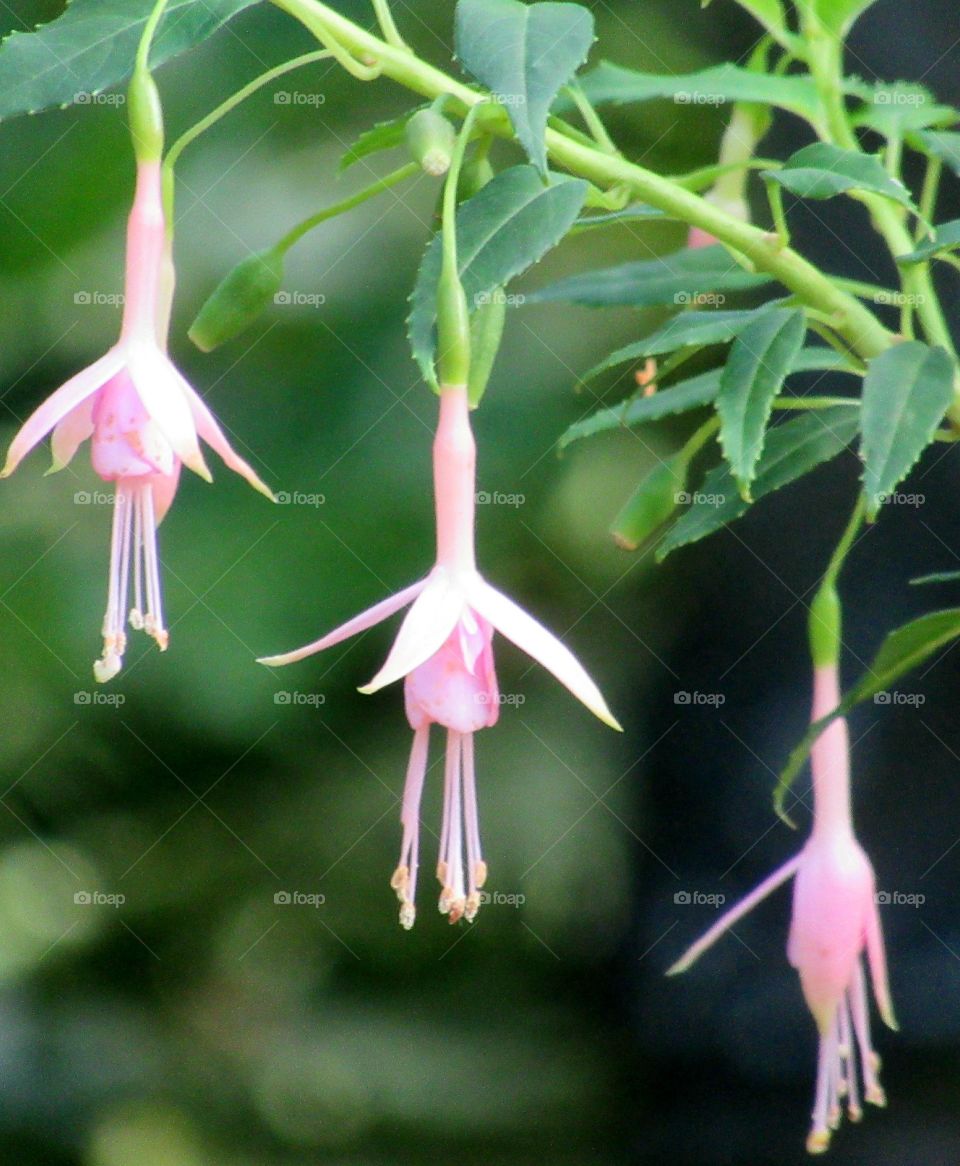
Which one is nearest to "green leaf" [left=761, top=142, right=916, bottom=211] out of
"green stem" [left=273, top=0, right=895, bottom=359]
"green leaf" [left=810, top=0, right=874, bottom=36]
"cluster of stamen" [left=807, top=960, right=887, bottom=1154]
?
"green stem" [left=273, top=0, right=895, bottom=359]

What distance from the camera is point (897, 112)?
545 millimetres

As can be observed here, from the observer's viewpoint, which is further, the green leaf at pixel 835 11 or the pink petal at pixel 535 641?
the green leaf at pixel 835 11

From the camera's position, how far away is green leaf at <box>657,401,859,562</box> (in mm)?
440

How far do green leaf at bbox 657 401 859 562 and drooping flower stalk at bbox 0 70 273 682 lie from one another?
149 mm

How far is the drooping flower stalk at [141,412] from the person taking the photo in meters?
0.35

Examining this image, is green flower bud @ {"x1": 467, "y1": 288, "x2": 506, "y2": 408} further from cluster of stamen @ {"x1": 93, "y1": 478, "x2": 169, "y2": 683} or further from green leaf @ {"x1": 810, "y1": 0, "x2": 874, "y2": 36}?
green leaf @ {"x1": 810, "y1": 0, "x2": 874, "y2": 36}

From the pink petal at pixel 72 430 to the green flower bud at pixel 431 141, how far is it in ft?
0.37

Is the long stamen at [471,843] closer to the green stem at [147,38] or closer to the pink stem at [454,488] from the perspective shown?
the pink stem at [454,488]

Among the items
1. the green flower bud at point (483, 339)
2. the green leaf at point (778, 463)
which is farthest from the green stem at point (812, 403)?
the green flower bud at point (483, 339)

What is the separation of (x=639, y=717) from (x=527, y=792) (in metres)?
0.09

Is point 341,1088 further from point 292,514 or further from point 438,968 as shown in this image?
point 292,514

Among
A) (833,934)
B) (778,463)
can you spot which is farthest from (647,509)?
(833,934)

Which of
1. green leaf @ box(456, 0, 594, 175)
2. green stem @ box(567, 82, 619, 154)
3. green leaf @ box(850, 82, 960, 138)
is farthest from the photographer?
green leaf @ box(850, 82, 960, 138)

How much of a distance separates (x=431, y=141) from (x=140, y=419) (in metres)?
0.10
